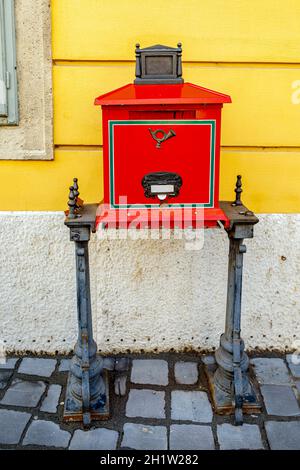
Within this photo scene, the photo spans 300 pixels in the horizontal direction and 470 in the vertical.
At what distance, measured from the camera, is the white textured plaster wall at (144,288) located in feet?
11.0

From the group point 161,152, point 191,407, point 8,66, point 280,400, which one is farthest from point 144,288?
point 8,66

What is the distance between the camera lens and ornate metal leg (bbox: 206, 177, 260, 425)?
274 centimetres

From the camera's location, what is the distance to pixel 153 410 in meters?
2.93

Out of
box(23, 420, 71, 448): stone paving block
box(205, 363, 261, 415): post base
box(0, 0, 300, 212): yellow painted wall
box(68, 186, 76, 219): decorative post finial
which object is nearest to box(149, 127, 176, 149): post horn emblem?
box(68, 186, 76, 219): decorative post finial

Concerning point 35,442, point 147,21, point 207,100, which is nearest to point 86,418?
point 35,442

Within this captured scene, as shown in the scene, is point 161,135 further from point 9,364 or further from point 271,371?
point 9,364

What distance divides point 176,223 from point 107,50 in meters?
1.27

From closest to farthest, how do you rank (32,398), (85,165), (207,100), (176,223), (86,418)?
(207,100) → (176,223) → (86,418) → (32,398) → (85,165)

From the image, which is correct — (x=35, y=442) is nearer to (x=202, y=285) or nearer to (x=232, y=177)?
(x=202, y=285)

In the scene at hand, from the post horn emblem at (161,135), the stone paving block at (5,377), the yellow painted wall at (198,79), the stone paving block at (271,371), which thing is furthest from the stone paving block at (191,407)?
the post horn emblem at (161,135)

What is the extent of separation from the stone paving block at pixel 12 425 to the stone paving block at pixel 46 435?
49 mm

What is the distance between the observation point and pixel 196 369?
3.35 meters

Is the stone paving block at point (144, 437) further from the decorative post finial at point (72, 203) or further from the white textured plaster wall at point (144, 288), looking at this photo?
the decorative post finial at point (72, 203)

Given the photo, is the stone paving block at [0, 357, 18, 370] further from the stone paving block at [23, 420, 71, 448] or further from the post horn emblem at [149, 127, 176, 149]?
the post horn emblem at [149, 127, 176, 149]
